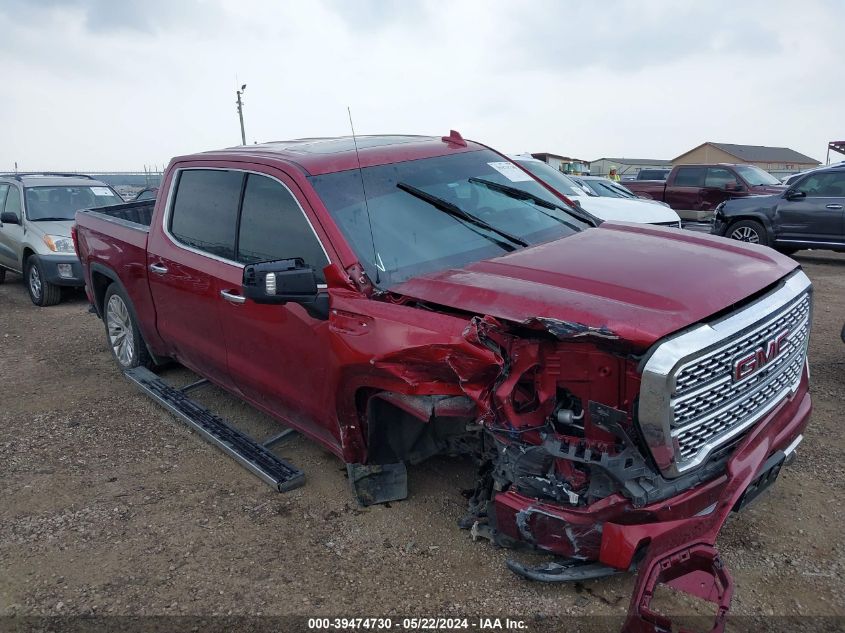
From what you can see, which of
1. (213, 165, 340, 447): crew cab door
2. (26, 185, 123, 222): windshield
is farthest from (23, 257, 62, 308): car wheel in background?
(213, 165, 340, 447): crew cab door

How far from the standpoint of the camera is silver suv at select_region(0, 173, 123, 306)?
914 centimetres

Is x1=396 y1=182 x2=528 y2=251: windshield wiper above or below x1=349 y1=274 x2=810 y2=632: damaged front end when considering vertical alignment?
above

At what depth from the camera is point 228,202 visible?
4102mm

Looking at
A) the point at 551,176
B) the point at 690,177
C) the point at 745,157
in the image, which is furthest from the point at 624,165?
the point at 551,176

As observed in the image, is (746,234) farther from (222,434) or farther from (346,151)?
(222,434)

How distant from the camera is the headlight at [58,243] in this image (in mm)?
9164

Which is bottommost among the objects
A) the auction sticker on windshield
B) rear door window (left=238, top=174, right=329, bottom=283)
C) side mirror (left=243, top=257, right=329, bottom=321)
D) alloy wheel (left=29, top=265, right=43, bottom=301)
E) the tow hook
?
the tow hook

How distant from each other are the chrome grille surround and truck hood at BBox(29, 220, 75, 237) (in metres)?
9.12

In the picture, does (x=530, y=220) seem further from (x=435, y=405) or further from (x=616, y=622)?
(x=616, y=622)

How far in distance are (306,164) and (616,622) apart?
8.74 feet

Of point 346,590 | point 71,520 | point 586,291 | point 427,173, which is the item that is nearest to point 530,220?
point 427,173

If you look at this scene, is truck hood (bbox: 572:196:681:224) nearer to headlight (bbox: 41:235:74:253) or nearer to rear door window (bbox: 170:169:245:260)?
rear door window (bbox: 170:169:245:260)

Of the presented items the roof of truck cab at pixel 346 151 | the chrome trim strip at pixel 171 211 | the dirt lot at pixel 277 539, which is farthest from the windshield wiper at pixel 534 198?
the dirt lot at pixel 277 539

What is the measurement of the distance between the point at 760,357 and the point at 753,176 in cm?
1456
